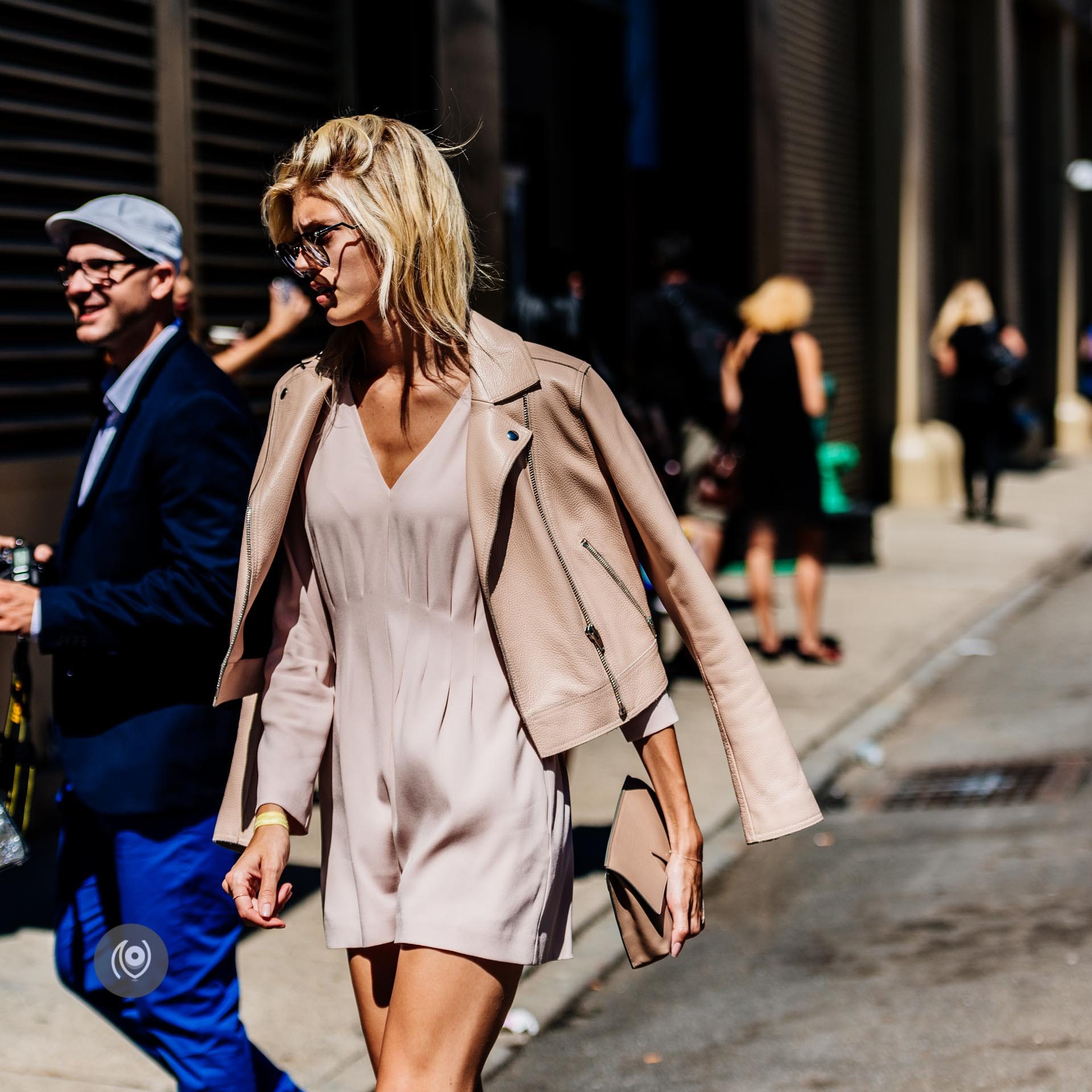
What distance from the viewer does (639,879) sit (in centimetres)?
262

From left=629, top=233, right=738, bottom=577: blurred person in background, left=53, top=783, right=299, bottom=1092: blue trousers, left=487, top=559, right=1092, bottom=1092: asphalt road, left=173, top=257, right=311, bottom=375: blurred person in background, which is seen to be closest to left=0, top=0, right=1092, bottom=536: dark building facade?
left=629, top=233, right=738, bottom=577: blurred person in background

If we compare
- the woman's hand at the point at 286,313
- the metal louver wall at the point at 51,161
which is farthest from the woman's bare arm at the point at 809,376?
the woman's hand at the point at 286,313

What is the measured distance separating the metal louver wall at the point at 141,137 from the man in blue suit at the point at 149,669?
2.56 meters

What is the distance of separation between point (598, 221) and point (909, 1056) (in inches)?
Answer: 327

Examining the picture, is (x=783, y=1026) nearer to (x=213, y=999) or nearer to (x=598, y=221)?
(x=213, y=999)

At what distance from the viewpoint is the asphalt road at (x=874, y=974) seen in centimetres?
427

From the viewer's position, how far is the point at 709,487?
29.1ft

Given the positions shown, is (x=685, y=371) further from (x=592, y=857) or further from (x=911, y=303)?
(x=911, y=303)

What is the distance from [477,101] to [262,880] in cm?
662

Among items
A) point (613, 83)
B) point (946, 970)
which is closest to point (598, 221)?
point (613, 83)

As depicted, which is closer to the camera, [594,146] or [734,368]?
[734,368]

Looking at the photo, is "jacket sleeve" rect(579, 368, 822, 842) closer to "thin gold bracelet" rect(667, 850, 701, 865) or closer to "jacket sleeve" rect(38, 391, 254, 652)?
"thin gold bracelet" rect(667, 850, 701, 865)
